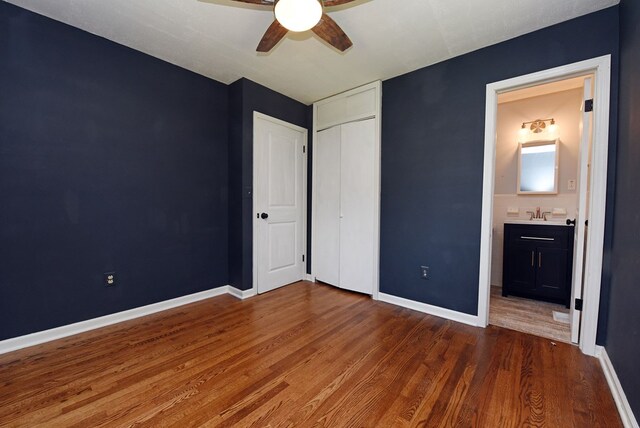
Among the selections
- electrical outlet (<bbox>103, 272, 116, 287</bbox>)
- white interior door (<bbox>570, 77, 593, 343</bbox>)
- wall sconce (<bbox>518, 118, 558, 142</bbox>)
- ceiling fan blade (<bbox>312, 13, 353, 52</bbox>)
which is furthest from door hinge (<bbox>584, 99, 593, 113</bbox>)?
electrical outlet (<bbox>103, 272, 116, 287</bbox>)

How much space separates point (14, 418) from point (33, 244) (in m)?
1.25

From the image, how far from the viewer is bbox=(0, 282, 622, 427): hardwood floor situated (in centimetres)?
139

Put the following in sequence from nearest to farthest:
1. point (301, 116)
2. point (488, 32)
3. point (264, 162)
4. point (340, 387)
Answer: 1. point (340, 387)
2. point (488, 32)
3. point (264, 162)
4. point (301, 116)

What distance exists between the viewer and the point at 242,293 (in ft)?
10.2

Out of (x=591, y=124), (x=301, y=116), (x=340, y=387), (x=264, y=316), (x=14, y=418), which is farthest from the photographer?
(x=301, y=116)

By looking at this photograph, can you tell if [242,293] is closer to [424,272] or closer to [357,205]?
[357,205]

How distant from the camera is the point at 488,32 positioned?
2172 mm

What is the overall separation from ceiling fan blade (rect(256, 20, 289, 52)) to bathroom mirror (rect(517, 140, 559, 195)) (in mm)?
3405

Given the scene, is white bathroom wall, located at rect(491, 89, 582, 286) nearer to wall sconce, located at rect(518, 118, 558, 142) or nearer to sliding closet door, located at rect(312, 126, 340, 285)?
wall sconce, located at rect(518, 118, 558, 142)

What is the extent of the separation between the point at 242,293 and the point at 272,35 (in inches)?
103

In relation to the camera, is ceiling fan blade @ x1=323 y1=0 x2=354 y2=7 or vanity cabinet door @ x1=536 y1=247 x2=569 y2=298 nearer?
ceiling fan blade @ x1=323 y1=0 x2=354 y2=7

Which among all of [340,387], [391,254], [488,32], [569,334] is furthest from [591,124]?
[340,387]

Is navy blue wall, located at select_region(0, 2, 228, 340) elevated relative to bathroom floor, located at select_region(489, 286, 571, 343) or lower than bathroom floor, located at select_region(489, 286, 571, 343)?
elevated

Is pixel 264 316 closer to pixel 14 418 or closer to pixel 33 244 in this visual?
pixel 14 418
